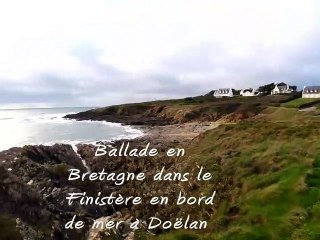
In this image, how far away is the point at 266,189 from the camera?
16.6 m

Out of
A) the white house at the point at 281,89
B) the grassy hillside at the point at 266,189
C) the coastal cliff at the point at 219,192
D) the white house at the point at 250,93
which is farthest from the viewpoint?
the white house at the point at 250,93

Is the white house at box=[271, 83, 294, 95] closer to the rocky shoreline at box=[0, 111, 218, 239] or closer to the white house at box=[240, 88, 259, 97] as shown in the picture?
the white house at box=[240, 88, 259, 97]

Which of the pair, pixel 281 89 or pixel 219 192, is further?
pixel 281 89

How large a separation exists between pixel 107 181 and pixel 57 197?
22.4 ft

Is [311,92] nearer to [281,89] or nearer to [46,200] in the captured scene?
[281,89]

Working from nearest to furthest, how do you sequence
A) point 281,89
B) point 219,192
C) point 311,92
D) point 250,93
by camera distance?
1. point 219,192
2. point 311,92
3. point 281,89
4. point 250,93

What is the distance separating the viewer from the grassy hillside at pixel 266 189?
12.9 m

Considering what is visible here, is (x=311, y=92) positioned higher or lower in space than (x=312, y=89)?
lower

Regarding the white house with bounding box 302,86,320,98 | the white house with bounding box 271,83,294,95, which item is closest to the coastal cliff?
the white house with bounding box 302,86,320,98

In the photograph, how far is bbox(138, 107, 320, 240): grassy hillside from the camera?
12922 mm

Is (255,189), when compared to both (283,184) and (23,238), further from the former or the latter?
(23,238)

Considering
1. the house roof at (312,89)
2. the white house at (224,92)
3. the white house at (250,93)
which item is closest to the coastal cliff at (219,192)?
the house roof at (312,89)

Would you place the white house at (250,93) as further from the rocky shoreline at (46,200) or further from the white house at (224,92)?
the rocky shoreline at (46,200)

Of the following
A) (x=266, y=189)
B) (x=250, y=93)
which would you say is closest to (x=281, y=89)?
(x=250, y=93)
